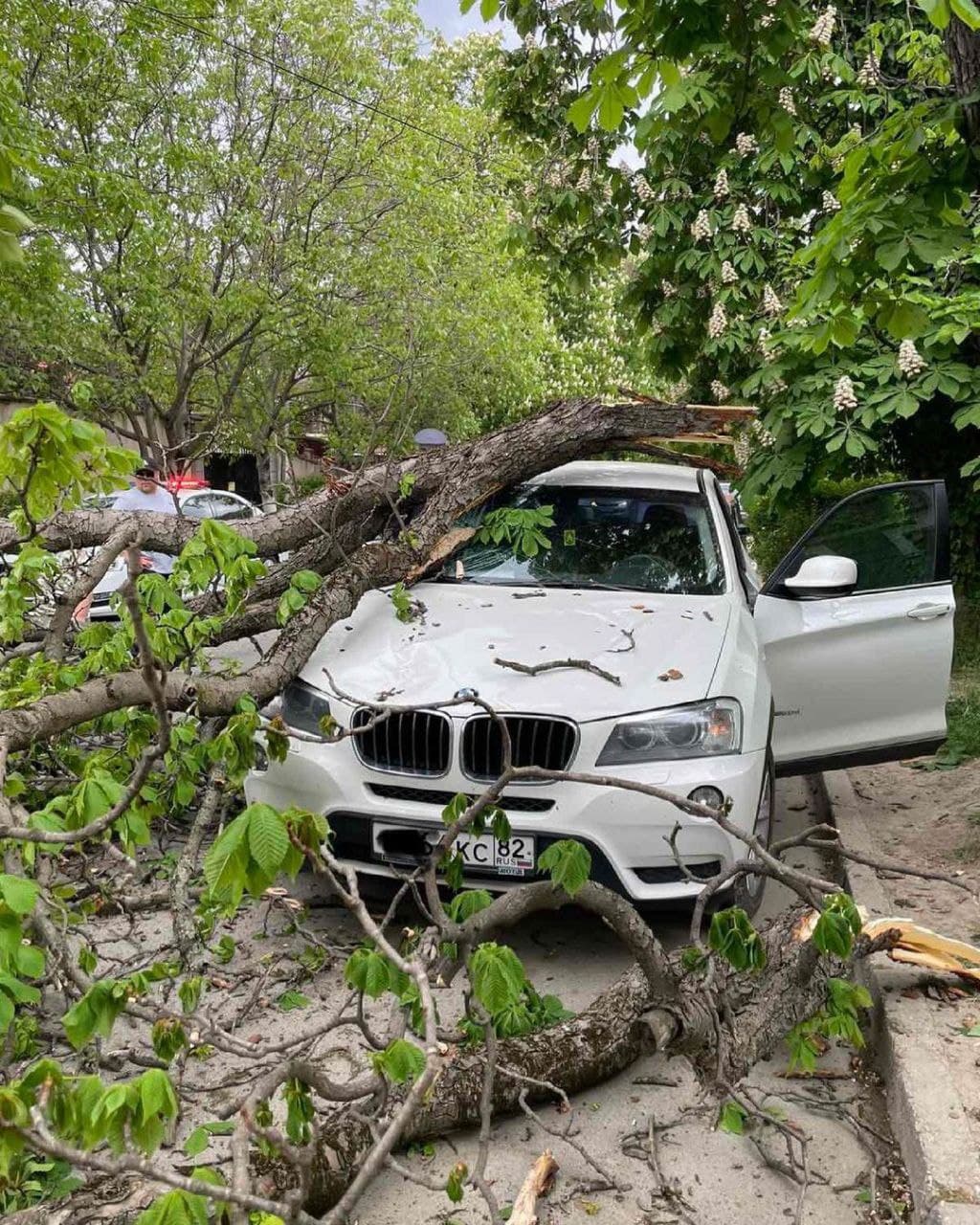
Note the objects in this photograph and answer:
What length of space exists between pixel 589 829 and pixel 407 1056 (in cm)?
174

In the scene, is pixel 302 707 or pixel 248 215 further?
pixel 248 215

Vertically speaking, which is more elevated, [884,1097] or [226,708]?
[226,708]

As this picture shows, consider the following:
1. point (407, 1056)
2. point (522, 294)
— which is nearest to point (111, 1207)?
point (407, 1056)

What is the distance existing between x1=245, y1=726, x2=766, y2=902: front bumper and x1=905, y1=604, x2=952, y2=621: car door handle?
1.39m

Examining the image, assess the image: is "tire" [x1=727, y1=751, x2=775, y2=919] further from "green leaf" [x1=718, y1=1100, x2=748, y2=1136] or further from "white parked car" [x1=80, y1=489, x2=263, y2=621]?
"white parked car" [x1=80, y1=489, x2=263, y2=621]

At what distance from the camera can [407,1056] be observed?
193cm

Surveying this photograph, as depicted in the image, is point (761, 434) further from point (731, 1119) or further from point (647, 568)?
point (731, 1119)

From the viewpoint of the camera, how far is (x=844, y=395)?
6809 millimetres

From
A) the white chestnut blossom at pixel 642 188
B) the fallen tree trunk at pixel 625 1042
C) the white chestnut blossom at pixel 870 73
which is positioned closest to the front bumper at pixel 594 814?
the fallen tree trunk at pixel 625 1042

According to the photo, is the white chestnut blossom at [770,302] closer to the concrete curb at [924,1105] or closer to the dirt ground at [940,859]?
the dirt ground at [940,859]

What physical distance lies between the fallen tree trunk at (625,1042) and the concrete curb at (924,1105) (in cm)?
26

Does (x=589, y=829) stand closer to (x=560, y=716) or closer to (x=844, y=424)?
(x=560, y=716)

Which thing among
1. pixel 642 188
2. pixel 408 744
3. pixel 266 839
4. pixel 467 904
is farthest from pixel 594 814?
pixel 642 188

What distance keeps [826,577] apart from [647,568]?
87cm
